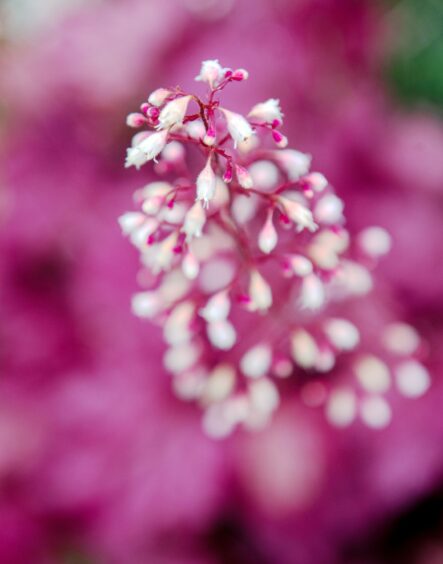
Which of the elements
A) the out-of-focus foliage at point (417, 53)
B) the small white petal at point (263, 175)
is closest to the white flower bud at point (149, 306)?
the small white petal at point (263, 175)

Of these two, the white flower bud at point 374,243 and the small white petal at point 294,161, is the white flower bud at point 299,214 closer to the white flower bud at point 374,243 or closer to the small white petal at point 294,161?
the small white petal at point 294,161

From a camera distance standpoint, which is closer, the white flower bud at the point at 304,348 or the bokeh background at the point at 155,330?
the white flower bud at the point at 304,348

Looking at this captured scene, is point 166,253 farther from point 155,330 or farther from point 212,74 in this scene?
point 155,330

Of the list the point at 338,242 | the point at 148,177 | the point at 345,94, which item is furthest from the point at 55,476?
the point at 345,94

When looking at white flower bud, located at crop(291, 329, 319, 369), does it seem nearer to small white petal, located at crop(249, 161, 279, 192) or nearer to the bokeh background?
small white petal, located at crop(249, 161, 279, 192)

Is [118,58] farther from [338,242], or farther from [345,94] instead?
[338,242]

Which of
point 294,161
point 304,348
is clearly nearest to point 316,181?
point 294,161

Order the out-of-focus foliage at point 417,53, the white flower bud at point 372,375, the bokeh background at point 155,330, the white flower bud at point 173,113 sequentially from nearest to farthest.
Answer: the white flower bud at point 173,113, the white flower bud at point 372,375, the bokeh background at point 155,330, the out-of-focus foliage at point 417,53

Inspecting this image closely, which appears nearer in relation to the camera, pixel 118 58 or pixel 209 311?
pixel 209 311
